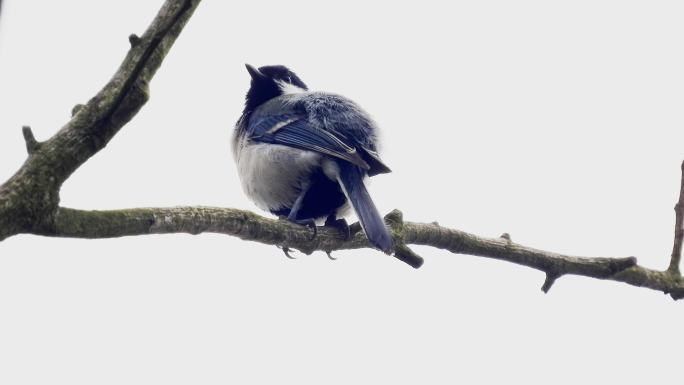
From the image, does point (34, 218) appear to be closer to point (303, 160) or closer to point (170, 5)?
point (170, 5)

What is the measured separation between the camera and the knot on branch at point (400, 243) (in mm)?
3654

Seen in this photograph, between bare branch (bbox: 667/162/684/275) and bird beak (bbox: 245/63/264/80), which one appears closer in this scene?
bare branch (bbox: 667/162/684/275)

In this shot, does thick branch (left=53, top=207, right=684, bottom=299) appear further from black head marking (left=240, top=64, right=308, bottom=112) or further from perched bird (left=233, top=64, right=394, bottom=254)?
black head marking (left=240, top=64, right=308, bottom=112)

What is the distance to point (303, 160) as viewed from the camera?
195 inches

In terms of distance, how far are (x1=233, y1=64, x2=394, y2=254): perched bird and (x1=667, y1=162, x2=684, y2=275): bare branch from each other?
5.16 feet

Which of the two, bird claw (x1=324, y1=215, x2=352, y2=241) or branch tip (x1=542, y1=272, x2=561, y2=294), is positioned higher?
bird claw (x1=324, y1=215, x2=352, y2=241)

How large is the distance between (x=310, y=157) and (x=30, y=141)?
260 centimetres

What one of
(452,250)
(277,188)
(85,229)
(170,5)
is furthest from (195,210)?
(277,188)

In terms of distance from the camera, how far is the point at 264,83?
20.3 ft

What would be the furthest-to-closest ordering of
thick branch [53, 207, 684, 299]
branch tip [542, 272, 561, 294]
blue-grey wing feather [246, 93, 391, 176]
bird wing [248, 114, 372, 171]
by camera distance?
1. blue-grey wing feather [246, 93, 391, 176]
2. bird wing [248, 114, 372, 171]
3. branch tip [542, 272, 561, 294]
4. thick branch [53, 207, 684, 299]

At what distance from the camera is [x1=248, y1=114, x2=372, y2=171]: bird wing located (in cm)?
482

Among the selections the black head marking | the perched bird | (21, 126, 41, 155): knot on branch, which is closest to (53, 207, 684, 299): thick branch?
the perched bird

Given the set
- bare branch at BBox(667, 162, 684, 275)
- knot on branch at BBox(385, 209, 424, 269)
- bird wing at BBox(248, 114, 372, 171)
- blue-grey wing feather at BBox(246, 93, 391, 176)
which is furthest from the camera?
blue-grey wing feather at BBox(246, 93, 391, 176)

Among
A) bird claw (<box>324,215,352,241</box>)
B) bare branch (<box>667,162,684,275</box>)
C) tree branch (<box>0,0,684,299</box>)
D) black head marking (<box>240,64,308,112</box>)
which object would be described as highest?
black head marking (<box>240,64,308,112</box>)
